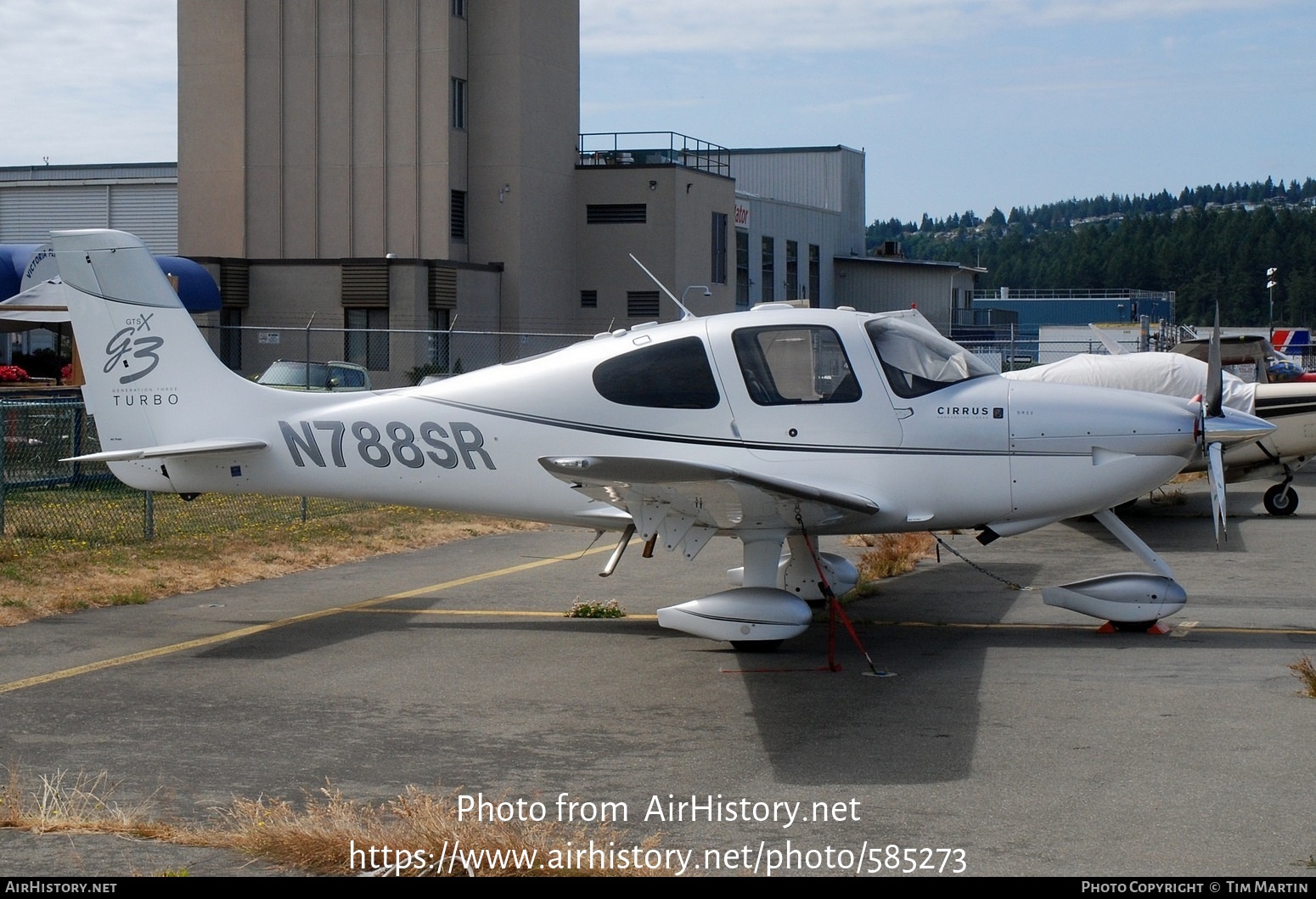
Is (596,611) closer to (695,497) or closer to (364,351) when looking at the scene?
(695,497)

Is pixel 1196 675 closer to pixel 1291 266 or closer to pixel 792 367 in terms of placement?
pixel 792 367

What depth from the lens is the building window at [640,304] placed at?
1634 inches

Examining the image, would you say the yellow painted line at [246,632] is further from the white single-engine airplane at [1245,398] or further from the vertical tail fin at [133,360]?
the white single-engine airplane at [1245,398]

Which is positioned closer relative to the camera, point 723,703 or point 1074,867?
point 1074,867

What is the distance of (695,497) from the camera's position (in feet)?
25.5

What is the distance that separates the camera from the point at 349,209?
3881 cm

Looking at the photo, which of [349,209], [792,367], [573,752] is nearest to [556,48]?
[349,209]

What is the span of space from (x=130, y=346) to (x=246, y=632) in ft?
7.78

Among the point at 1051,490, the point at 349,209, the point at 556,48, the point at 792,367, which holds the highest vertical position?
the point at 556,48

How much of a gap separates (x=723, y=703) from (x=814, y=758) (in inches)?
48.3

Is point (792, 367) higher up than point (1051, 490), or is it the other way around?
point (792, 367)

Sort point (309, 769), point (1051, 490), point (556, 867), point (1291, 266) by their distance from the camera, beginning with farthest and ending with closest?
point (1291, 266) < point (1051, 490) < point (309, 769) < point (556, 867)

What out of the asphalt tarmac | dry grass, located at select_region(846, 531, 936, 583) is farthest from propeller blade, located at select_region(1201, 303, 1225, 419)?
dry grass, located at select_region(846, 531, 936, 583)

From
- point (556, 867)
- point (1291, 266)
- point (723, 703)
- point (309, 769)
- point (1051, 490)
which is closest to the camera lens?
point (556, 867)
